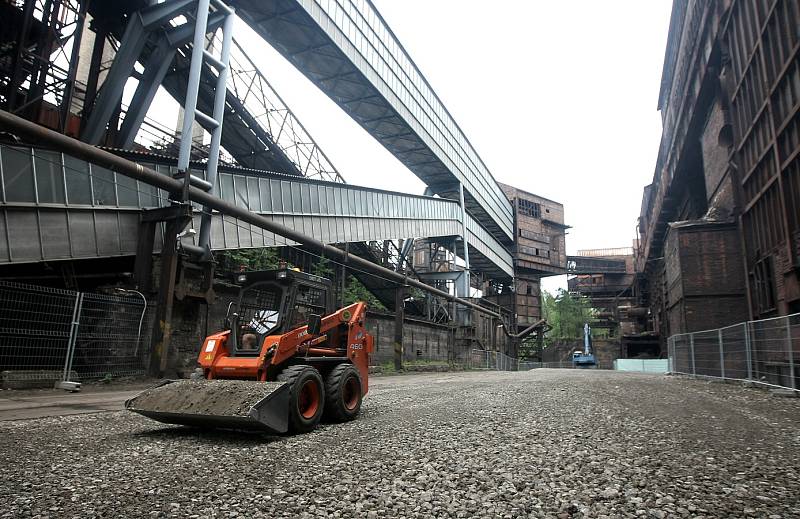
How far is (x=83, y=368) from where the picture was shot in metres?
10.8

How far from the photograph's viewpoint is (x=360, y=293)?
29.8 m

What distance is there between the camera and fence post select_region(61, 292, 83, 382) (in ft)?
32.4

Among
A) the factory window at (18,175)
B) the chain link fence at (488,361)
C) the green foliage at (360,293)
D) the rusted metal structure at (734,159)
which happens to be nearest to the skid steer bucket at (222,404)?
the factory window at (18,175)

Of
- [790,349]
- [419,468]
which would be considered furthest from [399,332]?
[419,468]

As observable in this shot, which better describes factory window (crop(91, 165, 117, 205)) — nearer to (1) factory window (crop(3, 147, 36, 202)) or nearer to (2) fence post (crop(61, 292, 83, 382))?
(1) factory window (crop(3, 147, 36, 202))

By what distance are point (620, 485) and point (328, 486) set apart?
2093mm

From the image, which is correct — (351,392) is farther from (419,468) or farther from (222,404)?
(419,468)

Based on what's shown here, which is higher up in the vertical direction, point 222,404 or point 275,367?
point 275,367

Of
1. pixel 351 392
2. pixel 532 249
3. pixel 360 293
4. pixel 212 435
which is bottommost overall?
pixel 212 435

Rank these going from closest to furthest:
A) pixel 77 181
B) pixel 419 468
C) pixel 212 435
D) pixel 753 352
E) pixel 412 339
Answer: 1. pixel 419 468
2. pixel 212 435
3. pixel 753 352
4. pixel 77 181
5. pixel 412 339

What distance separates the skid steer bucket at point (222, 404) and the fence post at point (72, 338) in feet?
17.6

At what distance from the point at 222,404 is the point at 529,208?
2064 inches

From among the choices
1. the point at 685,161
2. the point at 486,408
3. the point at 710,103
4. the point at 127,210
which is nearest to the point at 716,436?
the point at 486,408

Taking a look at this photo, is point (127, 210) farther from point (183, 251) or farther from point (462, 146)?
point (462, 146)
